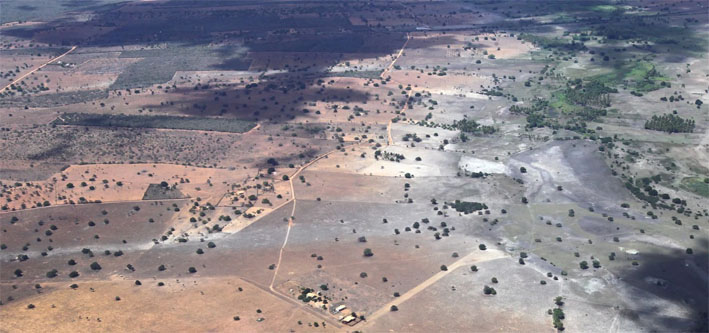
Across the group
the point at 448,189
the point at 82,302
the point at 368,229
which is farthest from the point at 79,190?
the point at 448,189

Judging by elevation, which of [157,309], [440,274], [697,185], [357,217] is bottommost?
[697,185]

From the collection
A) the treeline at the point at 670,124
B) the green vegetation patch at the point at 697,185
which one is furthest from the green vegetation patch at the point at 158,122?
the green vegetation patch at the point at 697,185

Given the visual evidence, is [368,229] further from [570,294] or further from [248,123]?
[248,123]

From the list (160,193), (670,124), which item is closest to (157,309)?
(160,193)

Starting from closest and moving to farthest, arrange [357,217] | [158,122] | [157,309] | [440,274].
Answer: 1. [157,309]
2. [440,274]
3. [357,217]
4. [158,122]

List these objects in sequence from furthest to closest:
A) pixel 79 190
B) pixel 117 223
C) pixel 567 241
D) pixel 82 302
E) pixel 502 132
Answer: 1. pixel 502 132
2. pixel 79 190
3. pixel 117 223
4. pixel 567 241
5. pixel 82 302

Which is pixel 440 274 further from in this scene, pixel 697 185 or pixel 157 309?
pixel 697 185
